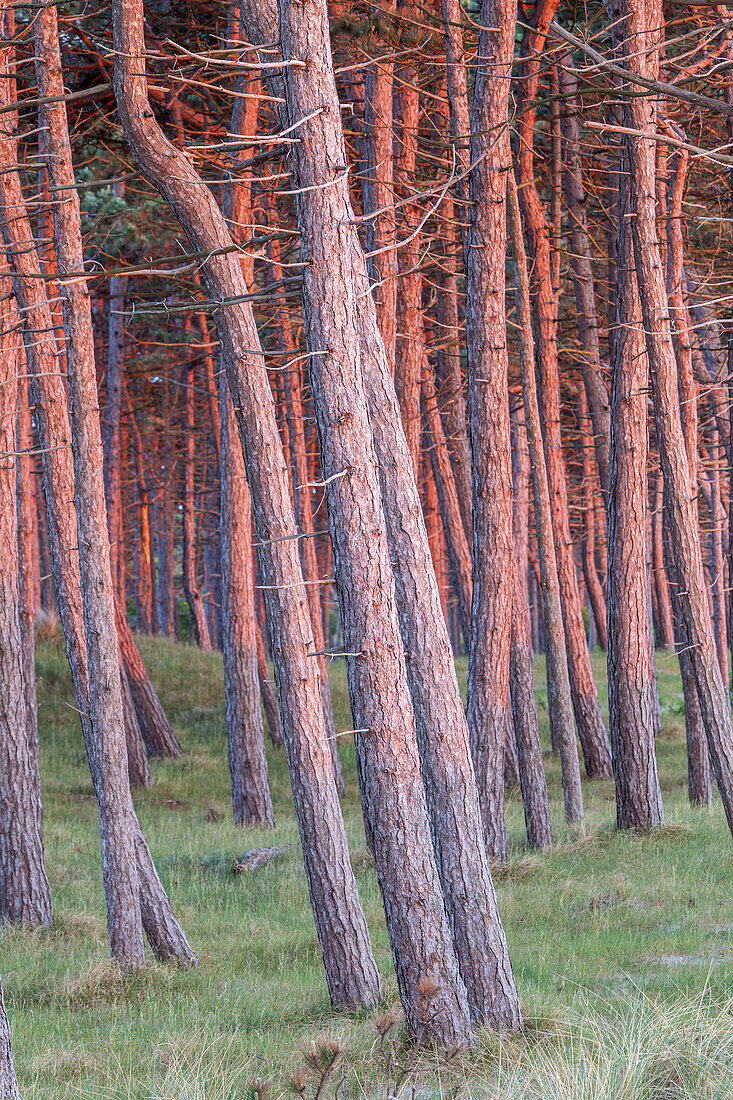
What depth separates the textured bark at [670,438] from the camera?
8852mm

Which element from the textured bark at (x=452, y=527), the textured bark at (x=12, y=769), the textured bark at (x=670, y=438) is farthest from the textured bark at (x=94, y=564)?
the textured bark at (x=452, y=527)

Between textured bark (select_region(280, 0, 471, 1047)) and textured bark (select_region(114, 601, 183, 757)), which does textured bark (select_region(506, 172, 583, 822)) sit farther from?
textured bark (select_region(114, 601, 183, 757))

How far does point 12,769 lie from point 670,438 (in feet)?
22.6

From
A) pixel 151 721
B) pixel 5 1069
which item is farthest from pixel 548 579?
pixel 5 1069

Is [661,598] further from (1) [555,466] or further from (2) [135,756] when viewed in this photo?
(2) [135,756]

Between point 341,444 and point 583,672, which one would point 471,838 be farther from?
point 583,672

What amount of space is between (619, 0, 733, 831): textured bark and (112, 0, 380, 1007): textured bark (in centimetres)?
360

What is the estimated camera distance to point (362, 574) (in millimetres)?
5539

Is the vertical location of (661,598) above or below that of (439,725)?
below

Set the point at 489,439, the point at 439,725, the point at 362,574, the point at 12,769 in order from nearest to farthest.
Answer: the point at 362,574, the point at 439,725, the point at 12,769, the point at 489,439

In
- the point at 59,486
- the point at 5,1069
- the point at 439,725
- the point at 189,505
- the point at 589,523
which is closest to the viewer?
the point at 5,1069

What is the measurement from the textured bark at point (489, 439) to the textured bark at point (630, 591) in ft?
5.96

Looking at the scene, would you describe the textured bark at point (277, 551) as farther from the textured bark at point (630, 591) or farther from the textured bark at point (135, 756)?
the textured bark at point (135, 756)

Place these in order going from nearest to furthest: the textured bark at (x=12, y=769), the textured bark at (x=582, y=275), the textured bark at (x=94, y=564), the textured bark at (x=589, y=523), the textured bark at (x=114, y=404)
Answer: the textured bark at (x=94, y=564) → the textured bark at (x=12, y=769) → the textured bark at (x=582, y=275) → the textured bark at (x=114, y=404) → the textured bark at (x=589, y=523)
